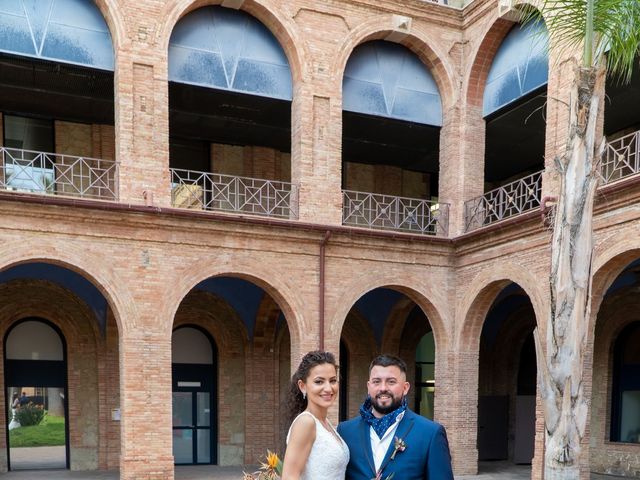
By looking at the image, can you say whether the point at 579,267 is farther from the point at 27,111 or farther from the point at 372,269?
the point at 27,111

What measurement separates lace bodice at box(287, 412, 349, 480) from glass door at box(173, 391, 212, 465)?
12904mm

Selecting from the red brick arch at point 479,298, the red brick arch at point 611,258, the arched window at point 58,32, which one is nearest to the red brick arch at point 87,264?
the arched window at point 58,32

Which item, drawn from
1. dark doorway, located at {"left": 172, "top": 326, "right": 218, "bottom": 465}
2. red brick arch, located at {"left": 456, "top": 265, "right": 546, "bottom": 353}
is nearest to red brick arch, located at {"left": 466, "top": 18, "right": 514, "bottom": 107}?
red brick arch, located at {"left": 456, "top": 265, "right": 546, "bottom": 353}

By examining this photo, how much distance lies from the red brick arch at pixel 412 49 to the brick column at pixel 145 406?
664 cm

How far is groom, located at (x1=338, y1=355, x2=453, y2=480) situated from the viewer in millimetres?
3031

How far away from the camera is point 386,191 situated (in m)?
17.1

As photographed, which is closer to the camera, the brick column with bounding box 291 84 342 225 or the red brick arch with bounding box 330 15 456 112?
the brick column with bounding box 291 84 342 225

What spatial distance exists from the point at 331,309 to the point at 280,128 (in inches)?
197

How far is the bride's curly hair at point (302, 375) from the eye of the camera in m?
3.29

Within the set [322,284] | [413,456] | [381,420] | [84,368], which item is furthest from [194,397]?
[413,456]

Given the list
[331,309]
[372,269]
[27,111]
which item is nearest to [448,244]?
[372,269]

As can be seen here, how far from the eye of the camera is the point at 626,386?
14.6m

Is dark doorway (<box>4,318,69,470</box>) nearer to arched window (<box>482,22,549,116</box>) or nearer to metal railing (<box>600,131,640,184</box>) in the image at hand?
arched window (<box>482,22,549,116</box>)

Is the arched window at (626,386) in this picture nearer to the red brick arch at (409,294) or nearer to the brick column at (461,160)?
the red brick arch at (409,294)
